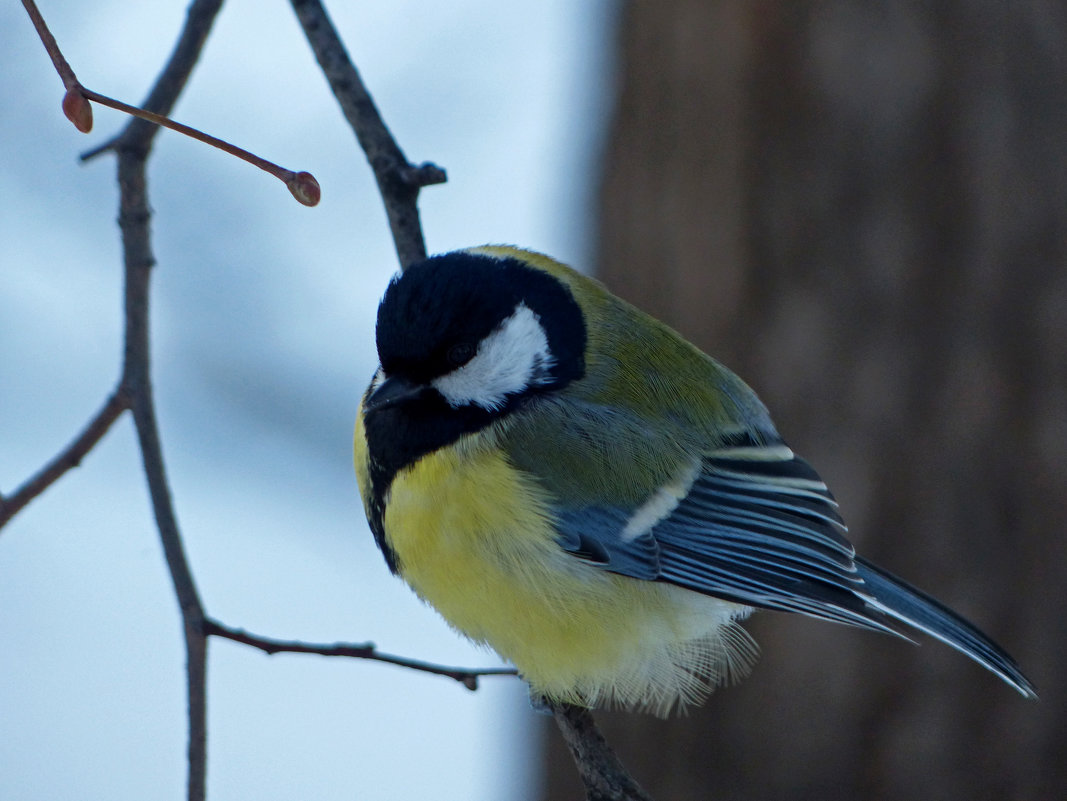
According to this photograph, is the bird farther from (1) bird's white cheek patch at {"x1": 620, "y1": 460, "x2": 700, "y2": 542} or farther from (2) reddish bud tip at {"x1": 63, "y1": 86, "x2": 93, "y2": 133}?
(2) reddish bud tip at {"x1": 63, "y1": 86, "x2": 93, "y2": 133}

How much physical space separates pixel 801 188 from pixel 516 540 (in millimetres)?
1783

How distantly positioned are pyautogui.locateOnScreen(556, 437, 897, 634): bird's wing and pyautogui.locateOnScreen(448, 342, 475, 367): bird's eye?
0.27 metres

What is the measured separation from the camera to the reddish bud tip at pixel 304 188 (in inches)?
41.1

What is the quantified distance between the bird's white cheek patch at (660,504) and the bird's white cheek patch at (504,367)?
247 mm

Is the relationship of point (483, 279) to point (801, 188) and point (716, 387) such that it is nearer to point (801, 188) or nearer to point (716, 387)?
point (716, 387)

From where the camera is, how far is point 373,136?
71.5 inches

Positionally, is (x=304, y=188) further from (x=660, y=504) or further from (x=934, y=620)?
(x=934, y=620)

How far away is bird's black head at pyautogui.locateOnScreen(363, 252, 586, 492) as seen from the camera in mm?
1579

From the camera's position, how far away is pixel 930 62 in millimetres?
2943

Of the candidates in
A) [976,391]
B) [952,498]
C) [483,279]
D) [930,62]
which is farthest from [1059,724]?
[483,279]

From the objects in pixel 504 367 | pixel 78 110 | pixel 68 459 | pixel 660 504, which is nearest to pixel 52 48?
pixel 78 110

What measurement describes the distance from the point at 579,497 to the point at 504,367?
0.23 m

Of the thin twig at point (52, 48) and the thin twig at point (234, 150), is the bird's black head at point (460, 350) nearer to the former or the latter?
the thin twig at point (234, 150)

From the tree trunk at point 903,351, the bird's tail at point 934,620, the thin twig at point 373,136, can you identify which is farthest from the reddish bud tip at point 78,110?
the tree trunk at point 903,351
